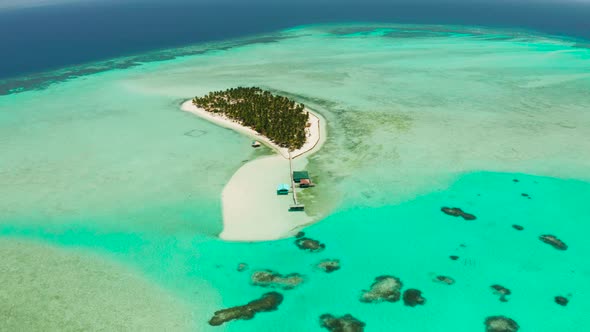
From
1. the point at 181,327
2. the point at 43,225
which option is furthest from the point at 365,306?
the point at 43,225

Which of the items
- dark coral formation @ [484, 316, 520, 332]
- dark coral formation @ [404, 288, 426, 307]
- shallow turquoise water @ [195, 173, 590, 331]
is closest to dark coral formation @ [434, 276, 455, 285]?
shallow turquoise water @ [195, 173, 590, 331]

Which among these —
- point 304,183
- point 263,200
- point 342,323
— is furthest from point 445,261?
point 263,200

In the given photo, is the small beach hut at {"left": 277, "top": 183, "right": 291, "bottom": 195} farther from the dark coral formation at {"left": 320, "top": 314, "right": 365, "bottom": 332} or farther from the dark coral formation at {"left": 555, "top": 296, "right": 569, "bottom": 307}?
the dark coral formation at {"left": 555, "top": 296, "right": 569, "bottom": 307}

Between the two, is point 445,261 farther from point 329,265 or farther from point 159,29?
point 159,29

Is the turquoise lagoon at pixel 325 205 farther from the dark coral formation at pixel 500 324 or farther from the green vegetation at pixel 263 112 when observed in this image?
the green vegetation at pixel 263 112

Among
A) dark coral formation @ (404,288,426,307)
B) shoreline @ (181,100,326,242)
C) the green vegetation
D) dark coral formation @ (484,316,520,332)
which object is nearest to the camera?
dark coral formation @ (484,316,520,332)

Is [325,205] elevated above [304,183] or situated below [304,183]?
below

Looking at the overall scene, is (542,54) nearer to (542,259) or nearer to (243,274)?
(542,259)
